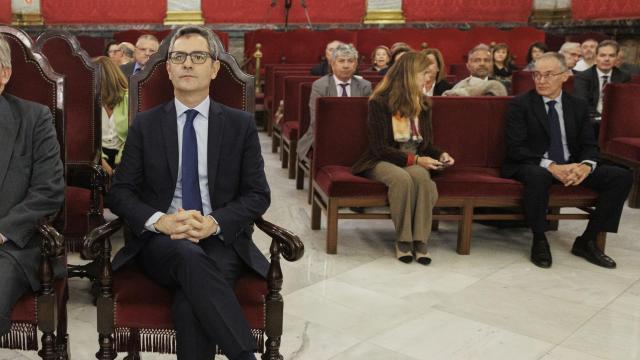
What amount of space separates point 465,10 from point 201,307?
365 inches

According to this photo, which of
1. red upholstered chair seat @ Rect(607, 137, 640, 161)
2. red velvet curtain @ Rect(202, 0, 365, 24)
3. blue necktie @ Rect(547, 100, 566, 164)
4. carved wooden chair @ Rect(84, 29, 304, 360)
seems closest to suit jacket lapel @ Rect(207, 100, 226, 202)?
carved wooden chair @ Rect(84, 29, 304, 360)

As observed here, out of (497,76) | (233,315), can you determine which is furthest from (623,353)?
(497,76)

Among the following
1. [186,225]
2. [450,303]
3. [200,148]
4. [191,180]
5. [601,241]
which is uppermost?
[200,148]

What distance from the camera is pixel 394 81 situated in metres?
4.20

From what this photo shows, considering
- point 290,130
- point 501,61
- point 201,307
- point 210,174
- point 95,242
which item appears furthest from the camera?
point 501,61

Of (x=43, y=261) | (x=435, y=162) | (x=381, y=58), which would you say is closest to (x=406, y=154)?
(x=435, y=162)

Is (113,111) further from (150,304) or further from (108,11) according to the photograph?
(108,11)

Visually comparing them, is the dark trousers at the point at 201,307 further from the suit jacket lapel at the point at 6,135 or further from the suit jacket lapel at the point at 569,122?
the suit jacket lapel at the point at 569,122

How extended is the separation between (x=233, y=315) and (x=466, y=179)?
2.35 m

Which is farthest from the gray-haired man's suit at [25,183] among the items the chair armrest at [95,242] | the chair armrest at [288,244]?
the chair armrest at [288,244]

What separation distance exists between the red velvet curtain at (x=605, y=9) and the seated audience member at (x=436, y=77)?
419 centimetres

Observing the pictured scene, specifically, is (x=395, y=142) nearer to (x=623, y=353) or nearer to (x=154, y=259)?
(x=623, y=353)

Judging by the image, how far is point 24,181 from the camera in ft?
7.82

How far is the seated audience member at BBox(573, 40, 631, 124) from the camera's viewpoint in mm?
6234
